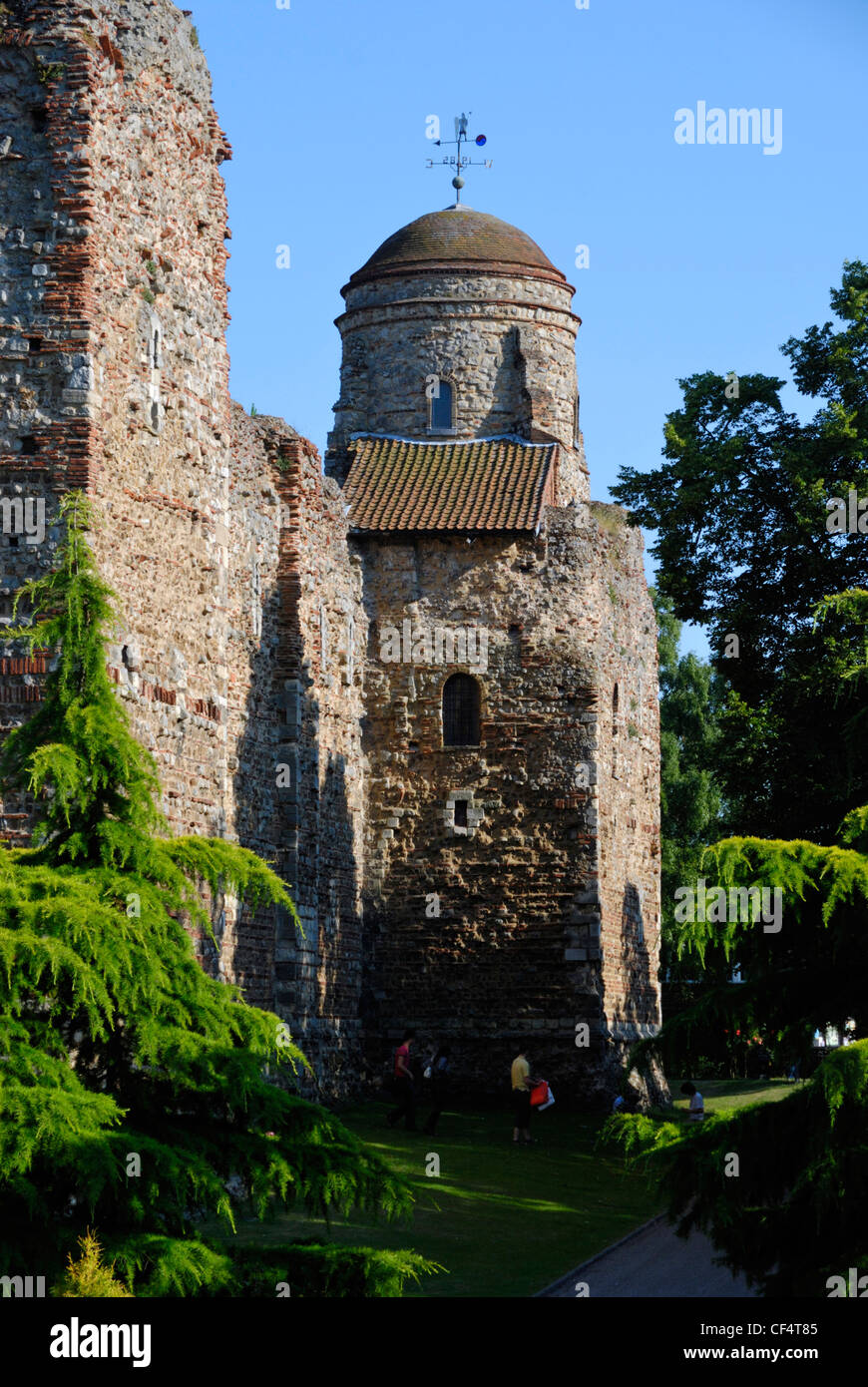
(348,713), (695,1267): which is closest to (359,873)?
(348,713)

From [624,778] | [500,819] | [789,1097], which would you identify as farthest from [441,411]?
[789,1097]

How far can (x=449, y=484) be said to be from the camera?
108 ft

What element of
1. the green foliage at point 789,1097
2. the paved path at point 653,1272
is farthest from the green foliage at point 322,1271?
the paved path at point 653,1272

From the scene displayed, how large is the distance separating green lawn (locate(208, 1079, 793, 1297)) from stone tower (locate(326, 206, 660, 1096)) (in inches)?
79.5

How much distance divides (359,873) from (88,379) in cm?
1553

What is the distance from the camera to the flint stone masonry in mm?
16688

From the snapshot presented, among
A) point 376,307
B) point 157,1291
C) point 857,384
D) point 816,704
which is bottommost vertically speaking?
point 157,1291

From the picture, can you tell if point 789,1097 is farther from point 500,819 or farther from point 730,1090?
point 730,1090

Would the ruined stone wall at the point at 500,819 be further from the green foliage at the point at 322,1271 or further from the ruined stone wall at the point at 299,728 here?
the green foliage at the point at 322,1271

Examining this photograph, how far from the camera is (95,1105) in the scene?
410 inches

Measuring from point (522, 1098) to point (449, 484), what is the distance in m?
10.8

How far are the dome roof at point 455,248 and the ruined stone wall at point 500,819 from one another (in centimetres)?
558
